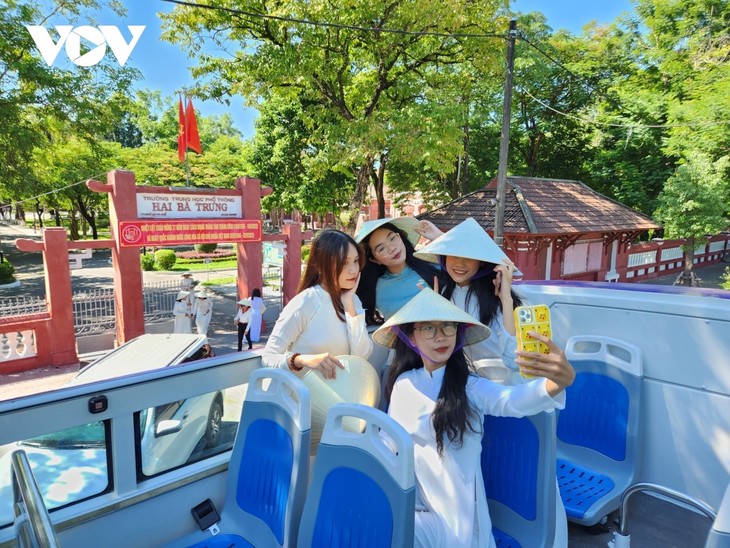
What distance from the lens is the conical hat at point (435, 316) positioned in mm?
1747

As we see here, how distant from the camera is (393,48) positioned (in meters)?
11.5

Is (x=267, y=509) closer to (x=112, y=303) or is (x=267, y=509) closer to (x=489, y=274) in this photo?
(x=489, y=274)

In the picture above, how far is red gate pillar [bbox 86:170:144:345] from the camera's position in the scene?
9039 mm

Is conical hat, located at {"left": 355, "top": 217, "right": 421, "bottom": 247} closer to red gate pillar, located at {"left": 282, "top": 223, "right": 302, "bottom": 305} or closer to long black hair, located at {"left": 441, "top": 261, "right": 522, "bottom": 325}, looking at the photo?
long black hair, located at {"left": 441, "top": 261, "right": 522, "bottom": 325}

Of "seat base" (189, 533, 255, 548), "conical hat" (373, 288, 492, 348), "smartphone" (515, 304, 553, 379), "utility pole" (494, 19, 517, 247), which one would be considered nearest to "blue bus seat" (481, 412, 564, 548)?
"conical hat" (373, 288, 492, 348)

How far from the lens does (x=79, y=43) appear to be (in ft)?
37.2

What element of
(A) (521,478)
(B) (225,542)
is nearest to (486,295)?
(A) (521,478)

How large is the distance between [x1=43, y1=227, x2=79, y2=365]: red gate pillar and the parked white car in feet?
24.6

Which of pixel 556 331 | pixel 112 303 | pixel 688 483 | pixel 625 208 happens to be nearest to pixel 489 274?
pixel 556 331

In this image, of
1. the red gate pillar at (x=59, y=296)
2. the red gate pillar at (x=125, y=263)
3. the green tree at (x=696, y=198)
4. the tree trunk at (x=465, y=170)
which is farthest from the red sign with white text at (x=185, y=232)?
the green tree at (x=696, y=198)

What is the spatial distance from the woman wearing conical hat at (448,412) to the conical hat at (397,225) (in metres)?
0.75

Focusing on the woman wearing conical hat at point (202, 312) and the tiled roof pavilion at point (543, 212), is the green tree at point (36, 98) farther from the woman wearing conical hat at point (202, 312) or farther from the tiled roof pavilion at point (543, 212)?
the tiled roof pavilion at point (543, 212)

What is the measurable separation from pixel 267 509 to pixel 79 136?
13.2 metres

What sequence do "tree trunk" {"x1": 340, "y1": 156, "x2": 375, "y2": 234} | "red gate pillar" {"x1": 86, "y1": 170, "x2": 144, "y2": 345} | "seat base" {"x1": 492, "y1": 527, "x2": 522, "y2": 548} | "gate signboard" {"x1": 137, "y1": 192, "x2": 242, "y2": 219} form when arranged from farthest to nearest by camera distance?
"tree trunk" {"x1": 340, "y1": 156, "x2": 375, "y2": 234} → "gate signboard" {"x1": 137, "y1": 192, "x2": 242, "y2": 219} → "red gate pillar" {"x1": 86, "y1": 170, "x2": 144, "y2": 345} → "seat base" {"x1": 492, "y1": 527, "x2": 522, "y2": 548}
